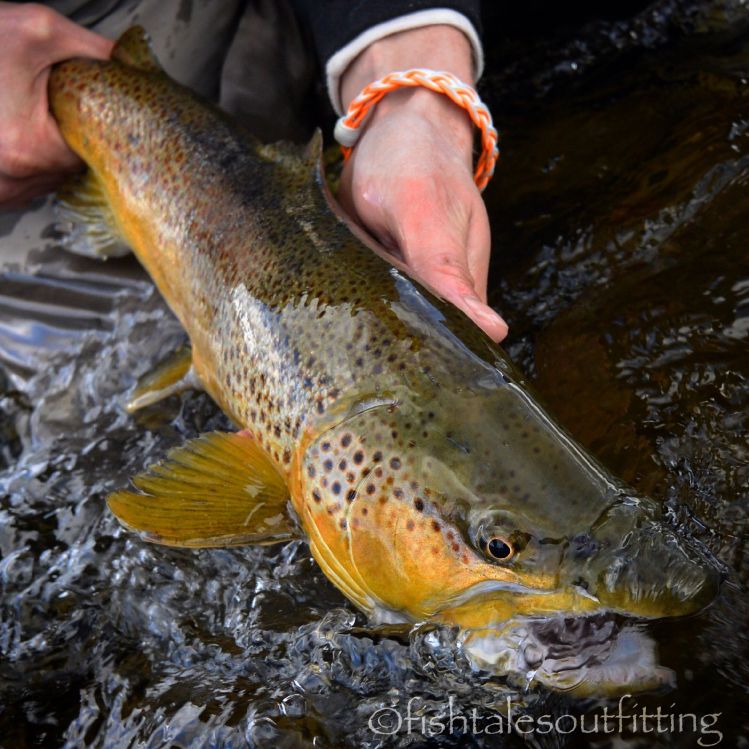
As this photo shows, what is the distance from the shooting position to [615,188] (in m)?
3.62

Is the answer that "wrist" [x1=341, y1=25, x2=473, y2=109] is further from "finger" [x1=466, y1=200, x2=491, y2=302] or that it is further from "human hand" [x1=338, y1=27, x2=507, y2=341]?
"finger" [x1=466, y1=200, x2=491, y2=302]

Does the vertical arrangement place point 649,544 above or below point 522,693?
above

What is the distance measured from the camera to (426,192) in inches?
99.7

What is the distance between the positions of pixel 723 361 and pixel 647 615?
1.19m

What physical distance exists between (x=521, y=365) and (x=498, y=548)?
3.96ft

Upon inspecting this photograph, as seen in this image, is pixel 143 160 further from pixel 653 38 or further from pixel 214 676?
pixel 653 38

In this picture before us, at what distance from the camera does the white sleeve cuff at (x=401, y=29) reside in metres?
3.19

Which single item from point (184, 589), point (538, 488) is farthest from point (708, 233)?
point (184, 589)

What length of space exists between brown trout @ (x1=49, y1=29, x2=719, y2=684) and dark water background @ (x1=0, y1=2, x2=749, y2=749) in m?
0.23

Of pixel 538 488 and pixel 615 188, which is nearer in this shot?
pixel 538 488

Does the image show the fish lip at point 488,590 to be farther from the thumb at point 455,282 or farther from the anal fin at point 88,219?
the anal fin at point 88,219

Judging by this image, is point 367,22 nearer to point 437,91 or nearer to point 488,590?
point 437,91

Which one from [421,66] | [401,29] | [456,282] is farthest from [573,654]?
[401,29]

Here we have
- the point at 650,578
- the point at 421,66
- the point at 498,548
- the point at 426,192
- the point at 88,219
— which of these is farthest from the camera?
the point at 88,219
